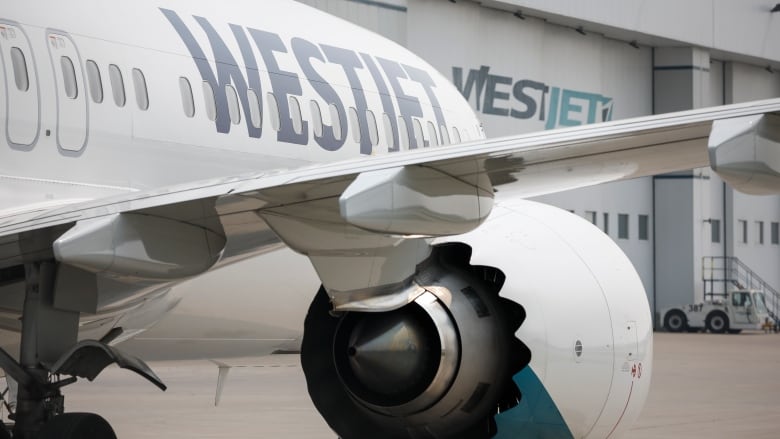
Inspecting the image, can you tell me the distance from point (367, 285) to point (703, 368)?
21.3 meters

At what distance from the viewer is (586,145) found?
5320mm

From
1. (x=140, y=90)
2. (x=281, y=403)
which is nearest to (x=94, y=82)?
(x=140, y=90)

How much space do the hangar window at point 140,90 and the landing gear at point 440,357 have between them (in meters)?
1.84

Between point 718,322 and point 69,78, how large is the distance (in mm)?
39643

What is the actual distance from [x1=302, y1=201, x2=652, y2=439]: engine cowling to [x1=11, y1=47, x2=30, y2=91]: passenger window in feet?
8.05

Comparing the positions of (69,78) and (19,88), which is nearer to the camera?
(19,88)

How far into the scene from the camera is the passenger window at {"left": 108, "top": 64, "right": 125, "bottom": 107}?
8.10 meters

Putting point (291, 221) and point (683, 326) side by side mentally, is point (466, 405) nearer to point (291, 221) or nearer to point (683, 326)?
point (291, 221)

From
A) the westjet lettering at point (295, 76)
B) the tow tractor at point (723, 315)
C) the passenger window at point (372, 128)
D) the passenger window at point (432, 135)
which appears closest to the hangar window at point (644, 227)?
the tow tractor at point (723, 315)

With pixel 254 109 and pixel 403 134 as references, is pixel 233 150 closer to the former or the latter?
pixel 254 109

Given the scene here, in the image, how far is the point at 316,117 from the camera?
9.68 meters

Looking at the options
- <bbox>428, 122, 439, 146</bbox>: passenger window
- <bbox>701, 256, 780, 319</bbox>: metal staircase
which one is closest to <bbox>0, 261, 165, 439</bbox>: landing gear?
<bbox>428, 122, 439, 146</bbox>: passenger window

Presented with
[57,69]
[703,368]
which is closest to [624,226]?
[703,368]

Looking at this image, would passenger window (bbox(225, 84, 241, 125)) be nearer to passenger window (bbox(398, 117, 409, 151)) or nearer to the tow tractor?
passenger window (bbox(398, 117, 409, 151))
